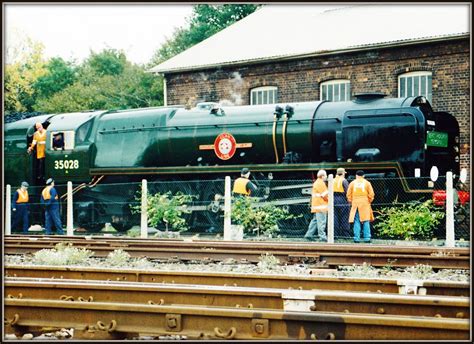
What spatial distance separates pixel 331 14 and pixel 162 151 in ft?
38.1

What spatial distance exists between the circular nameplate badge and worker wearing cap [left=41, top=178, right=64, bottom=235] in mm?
4190

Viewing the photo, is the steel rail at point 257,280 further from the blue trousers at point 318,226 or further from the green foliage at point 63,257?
the blue trousers at point 318,226

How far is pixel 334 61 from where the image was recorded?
22844mm

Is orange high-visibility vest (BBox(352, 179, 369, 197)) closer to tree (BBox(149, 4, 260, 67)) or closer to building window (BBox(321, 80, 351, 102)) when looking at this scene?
building window (BBox(321, 80, 351, 102))

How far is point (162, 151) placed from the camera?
17.5 metres

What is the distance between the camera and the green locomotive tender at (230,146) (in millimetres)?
14969

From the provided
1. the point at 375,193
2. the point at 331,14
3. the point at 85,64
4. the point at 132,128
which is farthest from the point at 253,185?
the point at 85,64

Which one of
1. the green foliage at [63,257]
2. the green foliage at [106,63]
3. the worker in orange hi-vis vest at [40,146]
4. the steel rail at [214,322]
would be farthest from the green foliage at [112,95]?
the steel rail at [214,322]

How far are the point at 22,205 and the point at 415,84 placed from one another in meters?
12.2

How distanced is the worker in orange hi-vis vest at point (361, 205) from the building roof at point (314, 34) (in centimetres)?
756

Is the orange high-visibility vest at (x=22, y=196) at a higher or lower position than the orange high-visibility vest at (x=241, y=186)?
lower

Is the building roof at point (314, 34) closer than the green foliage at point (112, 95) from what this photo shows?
Yes

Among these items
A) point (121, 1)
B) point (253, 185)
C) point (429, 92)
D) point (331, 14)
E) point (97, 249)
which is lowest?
point (97, 249)

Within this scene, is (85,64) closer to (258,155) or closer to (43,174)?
(43,174)
